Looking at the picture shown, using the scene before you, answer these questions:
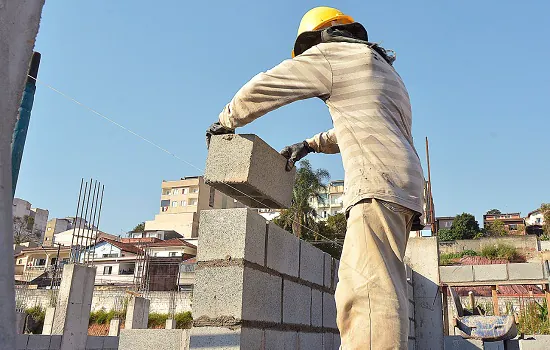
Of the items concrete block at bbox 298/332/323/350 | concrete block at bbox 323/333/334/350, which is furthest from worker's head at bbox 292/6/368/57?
concrete block at bbox 323/333/334/350

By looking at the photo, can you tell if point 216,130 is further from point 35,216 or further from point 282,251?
point 35,216

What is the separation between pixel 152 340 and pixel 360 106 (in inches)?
76.9

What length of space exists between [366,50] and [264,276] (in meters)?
1.31

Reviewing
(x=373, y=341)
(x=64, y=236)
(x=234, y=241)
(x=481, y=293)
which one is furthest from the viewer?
(x=64, y=236)

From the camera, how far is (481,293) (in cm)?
2302

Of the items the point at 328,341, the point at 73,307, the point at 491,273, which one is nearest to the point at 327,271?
the point at 328,341

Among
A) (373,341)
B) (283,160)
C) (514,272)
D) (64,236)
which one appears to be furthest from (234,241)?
(64,236)

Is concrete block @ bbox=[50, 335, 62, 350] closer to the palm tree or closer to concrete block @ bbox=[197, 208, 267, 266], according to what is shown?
concrete block @ bbox=[197, 208, 267, 266]

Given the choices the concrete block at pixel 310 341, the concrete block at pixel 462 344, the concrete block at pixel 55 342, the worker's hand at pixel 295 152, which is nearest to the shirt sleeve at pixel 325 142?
the worker's hand at pixel 295 152

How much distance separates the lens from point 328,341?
3.68m

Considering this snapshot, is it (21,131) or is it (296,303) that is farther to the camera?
(296,303)

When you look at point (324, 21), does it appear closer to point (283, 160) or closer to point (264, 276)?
point (283, 160)

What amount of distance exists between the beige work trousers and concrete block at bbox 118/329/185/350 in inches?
58.6

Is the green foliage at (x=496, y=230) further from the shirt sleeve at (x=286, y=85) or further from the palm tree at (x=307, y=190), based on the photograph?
the shirt sleeve at (x=286, y=85)
